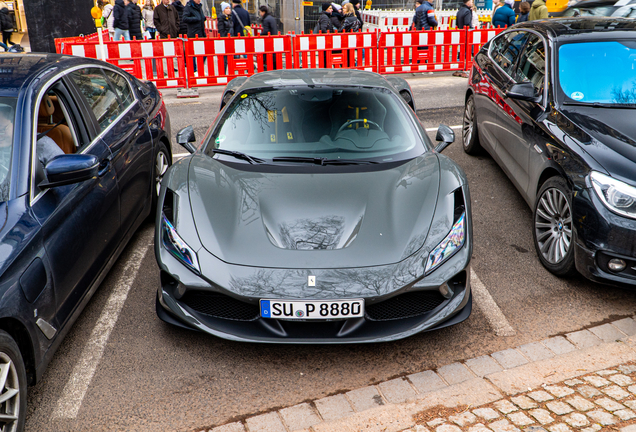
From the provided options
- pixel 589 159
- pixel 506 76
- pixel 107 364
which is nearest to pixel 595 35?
pixel 506 76

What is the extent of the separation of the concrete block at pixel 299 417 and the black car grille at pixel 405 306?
0.58 m

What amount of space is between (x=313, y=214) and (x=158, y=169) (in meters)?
2.29

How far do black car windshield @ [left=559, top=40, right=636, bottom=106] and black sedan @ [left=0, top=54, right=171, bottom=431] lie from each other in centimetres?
356

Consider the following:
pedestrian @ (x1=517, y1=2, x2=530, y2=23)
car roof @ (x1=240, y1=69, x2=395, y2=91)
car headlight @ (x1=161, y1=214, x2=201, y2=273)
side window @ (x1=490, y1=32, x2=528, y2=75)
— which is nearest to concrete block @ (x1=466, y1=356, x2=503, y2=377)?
car headlight @ (x1=161, y1=214, x2=201, y2=273)

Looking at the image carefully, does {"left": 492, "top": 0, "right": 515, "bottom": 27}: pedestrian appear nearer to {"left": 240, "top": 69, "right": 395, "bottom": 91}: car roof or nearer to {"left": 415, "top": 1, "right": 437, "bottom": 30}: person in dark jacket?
{"left": 415, "top": 1, "right": 437, "bottom": 30}: person in dark jacket

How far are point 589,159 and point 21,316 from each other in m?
3.54

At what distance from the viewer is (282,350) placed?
3430 millimetres

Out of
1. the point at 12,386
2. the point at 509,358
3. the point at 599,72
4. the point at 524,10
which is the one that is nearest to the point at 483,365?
the point at 509,358

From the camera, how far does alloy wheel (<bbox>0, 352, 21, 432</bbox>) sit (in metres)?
2.49

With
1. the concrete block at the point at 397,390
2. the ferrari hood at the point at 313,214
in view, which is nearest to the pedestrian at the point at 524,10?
the ferrari hood at the point at 313,214

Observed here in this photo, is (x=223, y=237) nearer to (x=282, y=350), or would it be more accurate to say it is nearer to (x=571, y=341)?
(x=282, y=350)

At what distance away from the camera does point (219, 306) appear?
314 cm

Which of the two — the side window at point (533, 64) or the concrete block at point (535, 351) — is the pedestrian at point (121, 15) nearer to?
the side window at point (533, 64)

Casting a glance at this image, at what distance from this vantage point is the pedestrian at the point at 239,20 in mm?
13844
